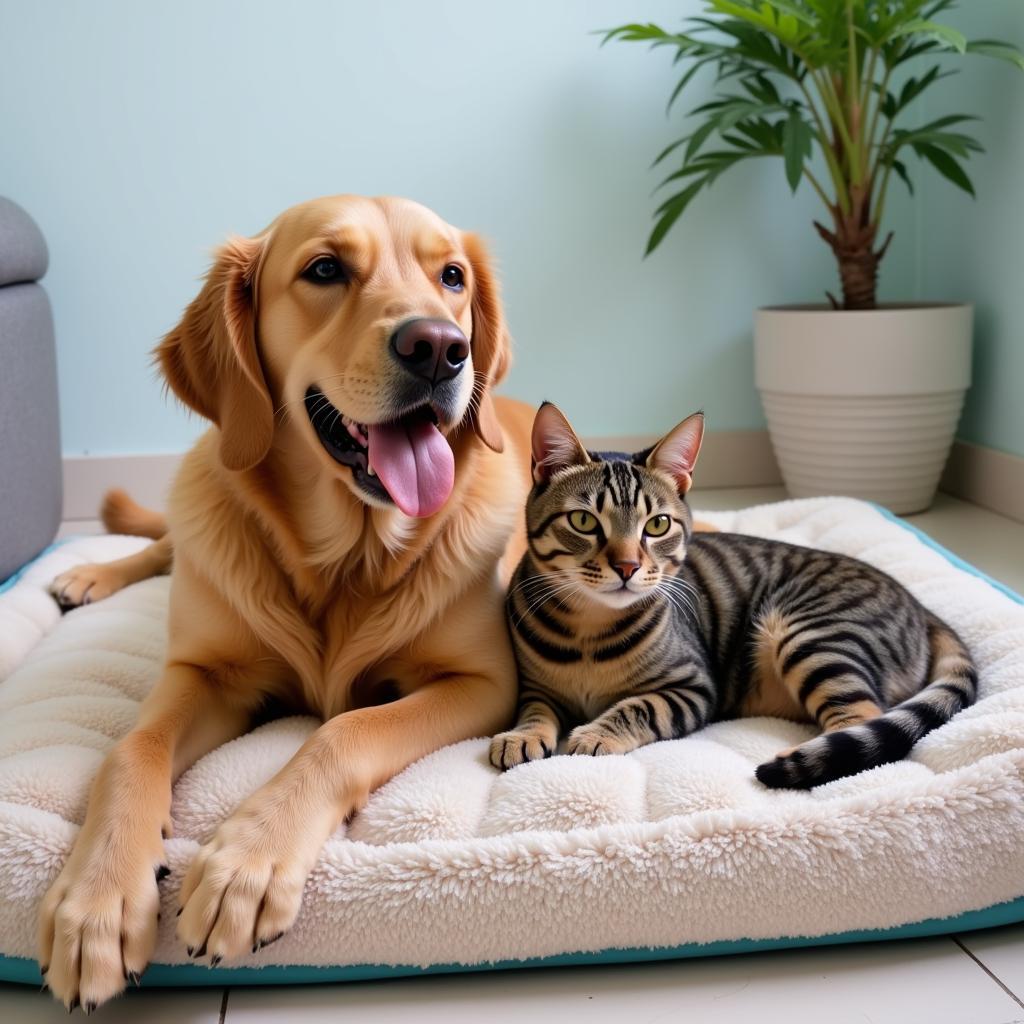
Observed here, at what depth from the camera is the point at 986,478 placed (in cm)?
357

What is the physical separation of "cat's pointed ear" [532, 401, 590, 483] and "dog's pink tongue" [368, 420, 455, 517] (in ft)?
0.63

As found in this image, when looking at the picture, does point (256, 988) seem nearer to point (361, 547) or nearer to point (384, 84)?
point (361, 547)

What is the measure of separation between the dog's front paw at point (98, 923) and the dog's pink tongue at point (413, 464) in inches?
23.5

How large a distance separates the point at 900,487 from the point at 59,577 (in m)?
2.50

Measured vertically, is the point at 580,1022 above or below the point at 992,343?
below

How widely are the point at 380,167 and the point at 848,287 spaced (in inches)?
63.1

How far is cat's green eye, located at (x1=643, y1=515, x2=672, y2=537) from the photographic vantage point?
171 cm

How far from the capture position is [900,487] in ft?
11.6

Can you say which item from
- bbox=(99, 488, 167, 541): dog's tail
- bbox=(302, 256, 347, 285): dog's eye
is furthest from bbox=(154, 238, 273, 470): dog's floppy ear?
bbox=(99, 488, 167, 541): dog's tail

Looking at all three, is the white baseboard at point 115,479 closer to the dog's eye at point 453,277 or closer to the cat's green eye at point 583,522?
the dog's eye at point 453,277

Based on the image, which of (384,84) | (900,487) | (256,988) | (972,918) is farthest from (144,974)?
(384,84)

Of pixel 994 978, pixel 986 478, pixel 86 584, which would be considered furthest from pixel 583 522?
pixel 986 478

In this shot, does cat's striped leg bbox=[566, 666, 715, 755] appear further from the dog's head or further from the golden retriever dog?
the dog's head

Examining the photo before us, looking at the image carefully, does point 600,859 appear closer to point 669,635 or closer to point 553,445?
point 669,635
